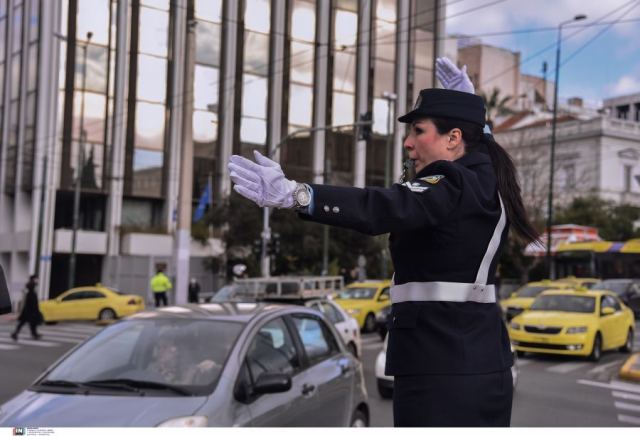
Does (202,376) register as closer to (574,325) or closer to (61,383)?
(61,383)

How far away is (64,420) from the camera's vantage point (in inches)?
155

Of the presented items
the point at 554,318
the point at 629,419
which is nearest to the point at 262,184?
the point at 629,419

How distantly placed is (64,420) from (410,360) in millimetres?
2414

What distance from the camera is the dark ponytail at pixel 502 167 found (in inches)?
91.0

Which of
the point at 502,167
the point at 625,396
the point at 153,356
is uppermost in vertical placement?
the point at 502,167

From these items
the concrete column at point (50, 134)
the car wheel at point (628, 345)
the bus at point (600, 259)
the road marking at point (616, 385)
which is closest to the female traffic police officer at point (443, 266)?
the concrete column at point (50, 134)

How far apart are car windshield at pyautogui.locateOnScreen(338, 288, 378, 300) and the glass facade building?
641 inches

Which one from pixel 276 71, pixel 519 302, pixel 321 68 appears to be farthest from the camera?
pixel 519 302

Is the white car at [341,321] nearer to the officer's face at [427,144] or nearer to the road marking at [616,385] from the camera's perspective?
the road marking at [616,385]

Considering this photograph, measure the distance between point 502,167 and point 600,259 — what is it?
109 ft

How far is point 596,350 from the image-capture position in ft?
48.8

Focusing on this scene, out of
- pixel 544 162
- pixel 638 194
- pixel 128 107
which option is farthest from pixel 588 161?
pixel 128 107

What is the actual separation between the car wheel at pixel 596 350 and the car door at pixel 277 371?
10.8m

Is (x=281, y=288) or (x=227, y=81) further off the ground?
(x=227, y=81)
